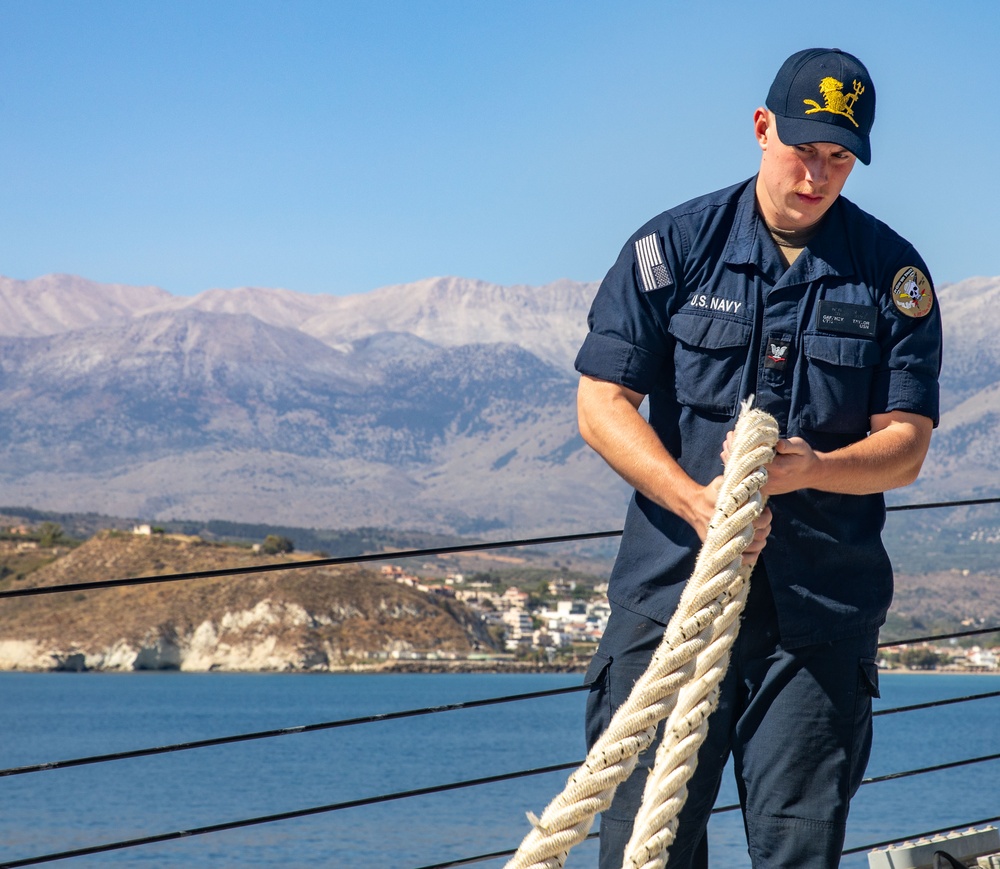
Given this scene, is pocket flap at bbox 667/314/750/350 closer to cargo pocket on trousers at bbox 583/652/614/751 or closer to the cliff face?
cargo pocket on trousers at bbox 583/652/614/751

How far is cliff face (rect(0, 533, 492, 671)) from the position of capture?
9069 centimetres

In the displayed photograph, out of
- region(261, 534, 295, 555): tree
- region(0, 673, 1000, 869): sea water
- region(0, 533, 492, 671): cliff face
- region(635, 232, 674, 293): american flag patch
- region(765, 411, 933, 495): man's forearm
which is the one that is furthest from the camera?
region(261, 534, 295, 555): tree

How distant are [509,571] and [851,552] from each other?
118 m

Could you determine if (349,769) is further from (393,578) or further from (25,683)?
(25,683)

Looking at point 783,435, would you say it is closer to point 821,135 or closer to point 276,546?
point 821,135

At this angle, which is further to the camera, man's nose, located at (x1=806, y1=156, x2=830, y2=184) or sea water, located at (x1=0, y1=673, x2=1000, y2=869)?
sea water, located at (x1=0, y1=673, x2=1000, y2=869)

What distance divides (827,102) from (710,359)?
0.36 metres

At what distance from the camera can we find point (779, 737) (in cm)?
168

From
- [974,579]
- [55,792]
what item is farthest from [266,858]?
[974,579]

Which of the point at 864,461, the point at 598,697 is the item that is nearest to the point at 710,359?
the point at 864,461

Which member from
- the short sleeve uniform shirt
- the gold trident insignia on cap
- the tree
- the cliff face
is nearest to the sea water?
the cliff face

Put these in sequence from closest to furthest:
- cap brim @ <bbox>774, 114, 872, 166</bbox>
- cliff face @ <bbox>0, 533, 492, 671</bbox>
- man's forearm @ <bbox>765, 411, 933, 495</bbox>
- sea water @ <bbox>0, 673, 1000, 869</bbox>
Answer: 1. man's forearm @ <bbox>765, 411, 933, 495</bbox>
2. cap brim @ <bbox>774, 114, 872, 166</bbox>
3. sea water @ <bbox>0, 673, 1000, 869</bbox>
4. cliff face @ <bbox>0, 533, 492, 671</bbox>

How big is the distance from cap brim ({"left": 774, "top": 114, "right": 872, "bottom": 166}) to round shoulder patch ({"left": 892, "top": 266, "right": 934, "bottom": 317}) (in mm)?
172

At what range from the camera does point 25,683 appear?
104062 mm
